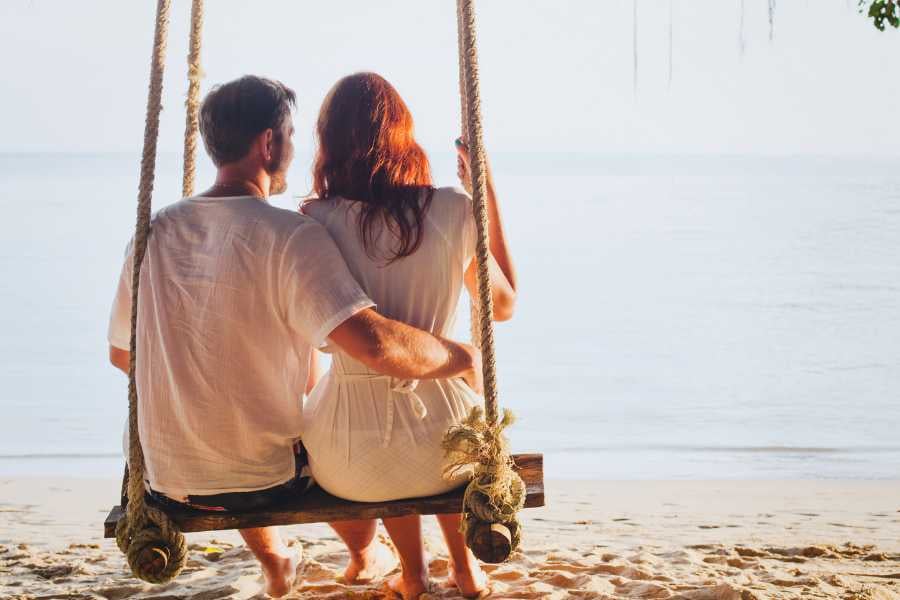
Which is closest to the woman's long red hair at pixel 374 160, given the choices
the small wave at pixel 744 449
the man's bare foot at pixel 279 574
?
the man's bare foot at pixel 279 574

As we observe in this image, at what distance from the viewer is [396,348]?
1.89 meters

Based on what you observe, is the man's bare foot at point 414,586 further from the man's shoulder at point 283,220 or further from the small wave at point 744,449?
the small wave at point 744,449

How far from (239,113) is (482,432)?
0.75m

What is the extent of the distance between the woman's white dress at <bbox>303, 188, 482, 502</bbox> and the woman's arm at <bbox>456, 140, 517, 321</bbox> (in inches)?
2.7

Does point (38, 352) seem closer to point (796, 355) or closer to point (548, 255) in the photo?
point (796, 355)

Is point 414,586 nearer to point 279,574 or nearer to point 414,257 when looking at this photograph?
point 279,574

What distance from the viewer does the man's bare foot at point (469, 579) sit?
2.38 m

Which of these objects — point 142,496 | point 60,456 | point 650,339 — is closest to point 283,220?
point 142,496

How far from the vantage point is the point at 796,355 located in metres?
8.05

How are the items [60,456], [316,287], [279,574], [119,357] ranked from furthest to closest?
[60,456] < [279,574] < [119,357] < [316,287]

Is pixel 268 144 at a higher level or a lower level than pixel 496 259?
higher

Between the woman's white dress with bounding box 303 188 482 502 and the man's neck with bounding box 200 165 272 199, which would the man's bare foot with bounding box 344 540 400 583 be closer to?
the woman's white dress with bounding box 303 188 482 502

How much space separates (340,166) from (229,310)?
360mm

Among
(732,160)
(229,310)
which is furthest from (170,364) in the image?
(732,160)
